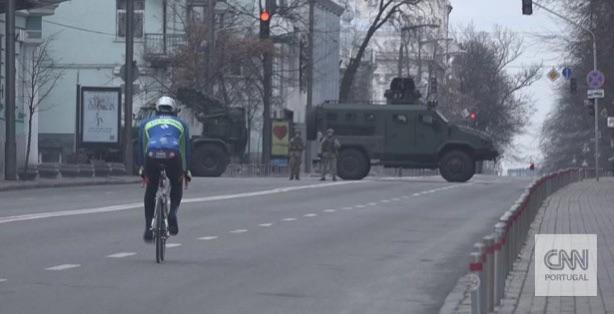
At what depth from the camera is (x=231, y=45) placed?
65.2 m

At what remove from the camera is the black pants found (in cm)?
1691

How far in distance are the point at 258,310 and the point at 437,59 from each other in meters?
106

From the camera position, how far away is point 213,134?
5306 cm

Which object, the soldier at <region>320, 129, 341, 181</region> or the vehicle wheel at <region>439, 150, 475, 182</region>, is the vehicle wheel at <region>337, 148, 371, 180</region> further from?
the vehicle wheel at <region>439, 150, 475, 182</region>

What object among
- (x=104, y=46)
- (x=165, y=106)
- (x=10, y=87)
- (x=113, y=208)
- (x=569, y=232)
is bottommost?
(x=569, y=232)

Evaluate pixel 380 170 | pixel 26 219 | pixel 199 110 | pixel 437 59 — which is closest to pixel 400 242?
pixel 26 219

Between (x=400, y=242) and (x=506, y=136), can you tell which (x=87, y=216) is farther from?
(x=506, y=136)

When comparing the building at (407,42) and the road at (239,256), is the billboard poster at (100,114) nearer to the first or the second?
the road at (239,256)

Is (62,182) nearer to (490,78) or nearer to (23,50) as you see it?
(23,50)

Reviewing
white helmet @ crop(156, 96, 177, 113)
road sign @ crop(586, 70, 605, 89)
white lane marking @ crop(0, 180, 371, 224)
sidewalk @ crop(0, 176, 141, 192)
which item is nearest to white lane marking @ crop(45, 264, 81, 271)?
white helmet @ crop(156, 96, 177, 113)

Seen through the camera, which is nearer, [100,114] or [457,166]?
[100,114]

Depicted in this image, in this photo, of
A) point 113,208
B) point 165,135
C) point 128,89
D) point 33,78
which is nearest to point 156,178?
point 165,135

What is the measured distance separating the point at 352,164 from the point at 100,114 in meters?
8.29

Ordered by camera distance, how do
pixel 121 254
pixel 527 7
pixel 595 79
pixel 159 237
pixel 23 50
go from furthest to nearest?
pixel 23 50 → pixel 595 79 → pixel 527 7 → pixel 121 254 → pixel 159 237
